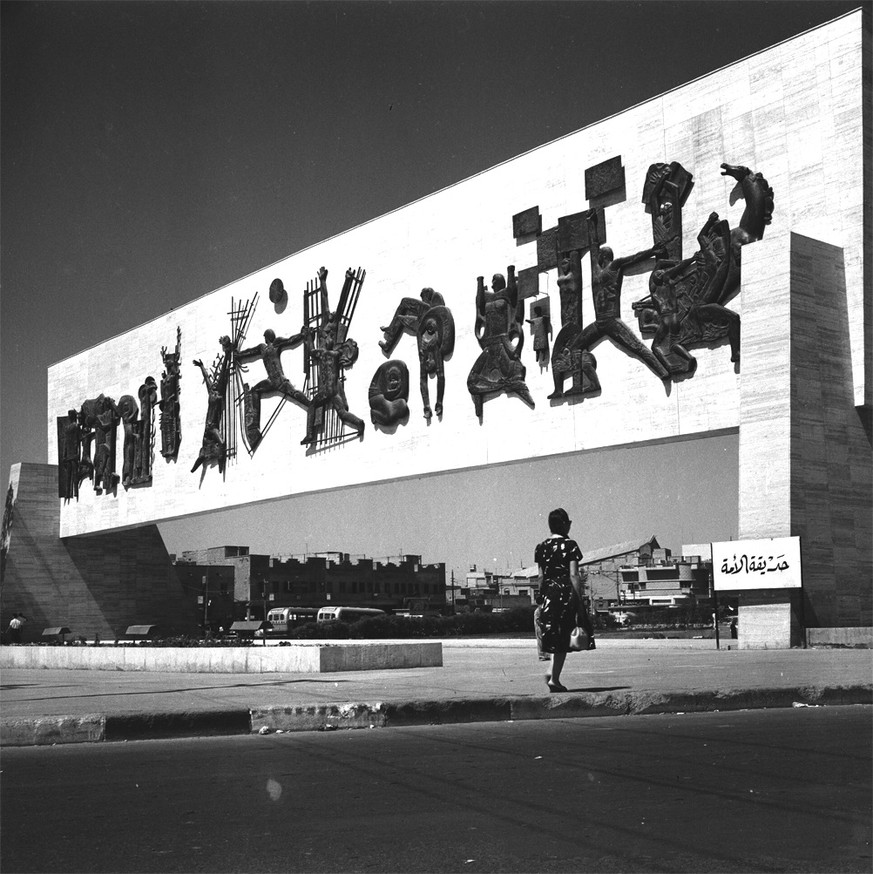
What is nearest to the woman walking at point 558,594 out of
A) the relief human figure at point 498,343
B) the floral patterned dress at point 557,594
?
the floral patterned dress at point 557,594

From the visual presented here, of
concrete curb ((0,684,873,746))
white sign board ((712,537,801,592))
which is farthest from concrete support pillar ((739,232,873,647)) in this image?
concrete curb ((0,684,873,746))

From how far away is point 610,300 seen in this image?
2680 centimetres

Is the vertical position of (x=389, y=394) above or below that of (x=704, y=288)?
below

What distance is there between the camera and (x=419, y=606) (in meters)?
Result: 105

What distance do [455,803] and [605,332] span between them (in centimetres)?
2301

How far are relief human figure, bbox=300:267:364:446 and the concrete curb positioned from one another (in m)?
26.4

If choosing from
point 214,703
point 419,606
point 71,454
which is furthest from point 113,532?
point 419,606

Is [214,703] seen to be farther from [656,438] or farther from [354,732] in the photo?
[656,438]

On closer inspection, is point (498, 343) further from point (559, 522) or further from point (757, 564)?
point (559, 522)

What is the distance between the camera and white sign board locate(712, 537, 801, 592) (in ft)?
65.8

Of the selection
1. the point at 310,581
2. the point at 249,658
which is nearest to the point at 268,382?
the point at 249,658

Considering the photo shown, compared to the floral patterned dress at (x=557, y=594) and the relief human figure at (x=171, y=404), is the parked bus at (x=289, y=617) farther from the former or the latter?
the floral patterned dress at (x=557, y=594)

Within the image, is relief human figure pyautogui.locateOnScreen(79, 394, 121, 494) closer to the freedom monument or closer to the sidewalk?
the freedom monument

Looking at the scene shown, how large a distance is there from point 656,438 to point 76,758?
20867mm
